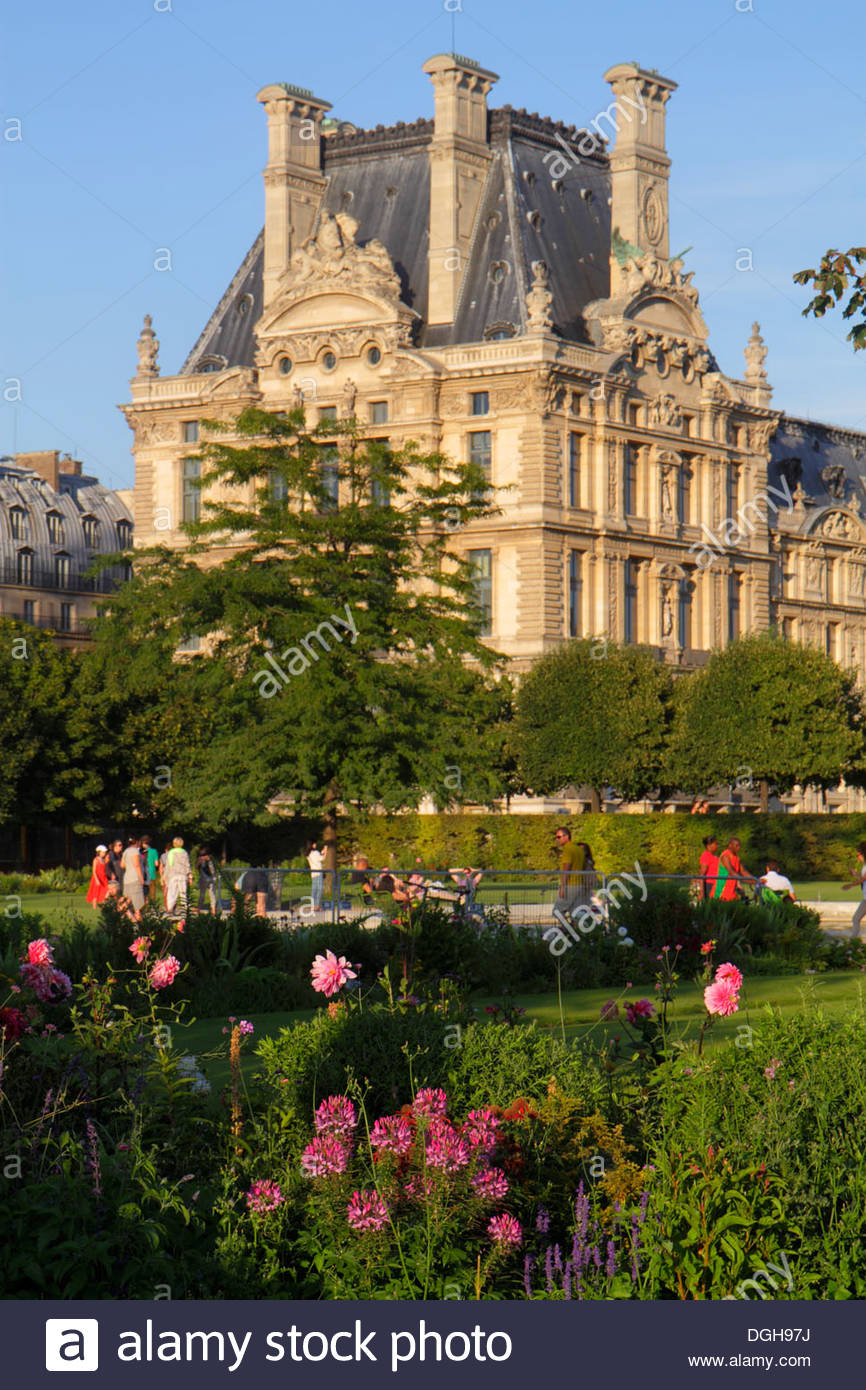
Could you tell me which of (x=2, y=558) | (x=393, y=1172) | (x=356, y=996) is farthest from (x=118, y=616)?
(x=2, y=558)

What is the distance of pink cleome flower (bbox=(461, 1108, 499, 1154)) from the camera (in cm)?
958

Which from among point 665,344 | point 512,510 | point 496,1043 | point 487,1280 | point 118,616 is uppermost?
point 665,344

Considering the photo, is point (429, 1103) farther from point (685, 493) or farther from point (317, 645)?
point (685, 493)

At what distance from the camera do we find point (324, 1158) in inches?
379

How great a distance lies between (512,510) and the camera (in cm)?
7638

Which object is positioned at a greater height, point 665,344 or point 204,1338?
point 665,344

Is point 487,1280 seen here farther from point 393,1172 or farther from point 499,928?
point 499,928

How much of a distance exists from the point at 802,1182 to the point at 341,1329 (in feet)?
7.75

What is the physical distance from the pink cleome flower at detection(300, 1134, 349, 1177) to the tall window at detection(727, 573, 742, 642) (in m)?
77.2

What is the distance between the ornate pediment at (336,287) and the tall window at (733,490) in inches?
632

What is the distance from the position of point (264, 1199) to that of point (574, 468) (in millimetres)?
69619

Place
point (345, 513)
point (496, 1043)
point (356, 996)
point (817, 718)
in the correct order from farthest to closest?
point (817, 718) → point (345, 513) → point (356, 996) → point (496, 1043)

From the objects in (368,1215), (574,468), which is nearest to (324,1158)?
(368,1215)

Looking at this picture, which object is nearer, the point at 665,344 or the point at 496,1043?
the point at 496,1043
